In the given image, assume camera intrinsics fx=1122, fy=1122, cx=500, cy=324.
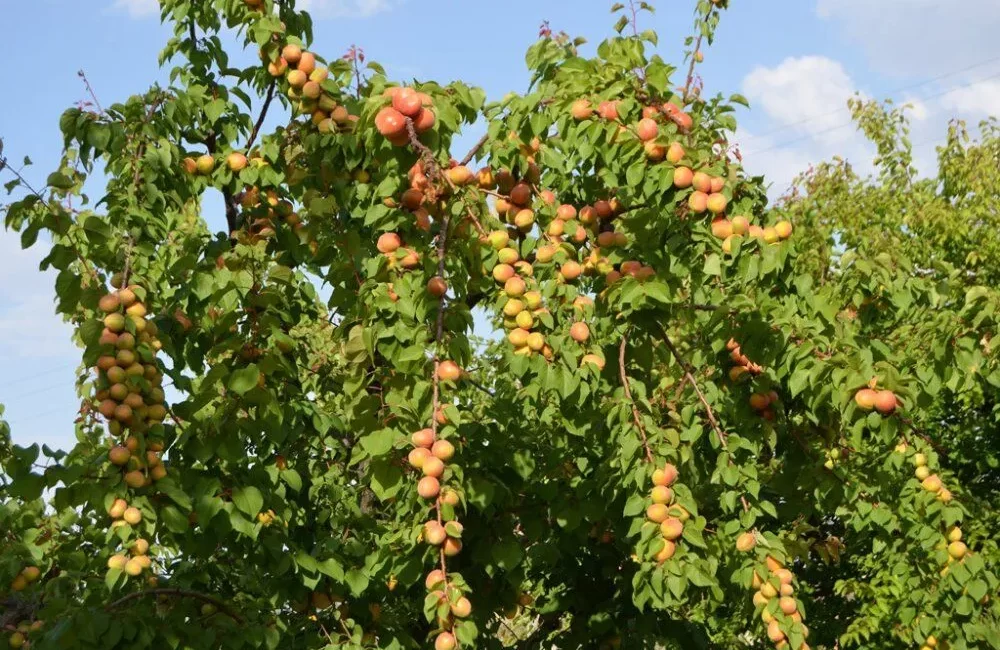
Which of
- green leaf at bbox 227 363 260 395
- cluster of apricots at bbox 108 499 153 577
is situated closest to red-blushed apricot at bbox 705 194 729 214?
green leaf at bbox 227 363 260 395

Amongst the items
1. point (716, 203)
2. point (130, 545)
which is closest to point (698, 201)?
point (716, 203)

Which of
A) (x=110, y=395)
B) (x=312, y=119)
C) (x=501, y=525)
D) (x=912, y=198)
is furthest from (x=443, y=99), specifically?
(x=912, y=198)

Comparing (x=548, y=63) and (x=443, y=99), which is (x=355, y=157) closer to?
(x=443, y=99)

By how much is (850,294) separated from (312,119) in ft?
7.01

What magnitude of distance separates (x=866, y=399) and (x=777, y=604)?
0.85 metres

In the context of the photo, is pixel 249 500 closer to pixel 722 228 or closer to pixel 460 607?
pixel 460 607

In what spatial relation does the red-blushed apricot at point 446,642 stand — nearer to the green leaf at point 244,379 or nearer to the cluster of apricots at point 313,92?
the green leaf at point 244,379

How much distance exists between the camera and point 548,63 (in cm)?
398

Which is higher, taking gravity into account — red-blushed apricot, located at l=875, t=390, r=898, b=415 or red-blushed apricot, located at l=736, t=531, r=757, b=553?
red-blushed apricot, located at l=875, t=390, r=898, b=415

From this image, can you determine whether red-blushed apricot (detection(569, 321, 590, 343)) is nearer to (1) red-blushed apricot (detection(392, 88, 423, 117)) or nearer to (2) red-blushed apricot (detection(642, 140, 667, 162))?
(2) red-blushed apricot (detection(642, 140, 667, 162))

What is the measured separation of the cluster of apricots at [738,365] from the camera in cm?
417

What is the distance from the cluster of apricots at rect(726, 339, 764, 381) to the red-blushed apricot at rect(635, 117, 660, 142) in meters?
1.04

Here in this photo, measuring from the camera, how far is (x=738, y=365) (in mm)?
4195

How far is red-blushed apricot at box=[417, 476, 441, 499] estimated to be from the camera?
3.17 meters
